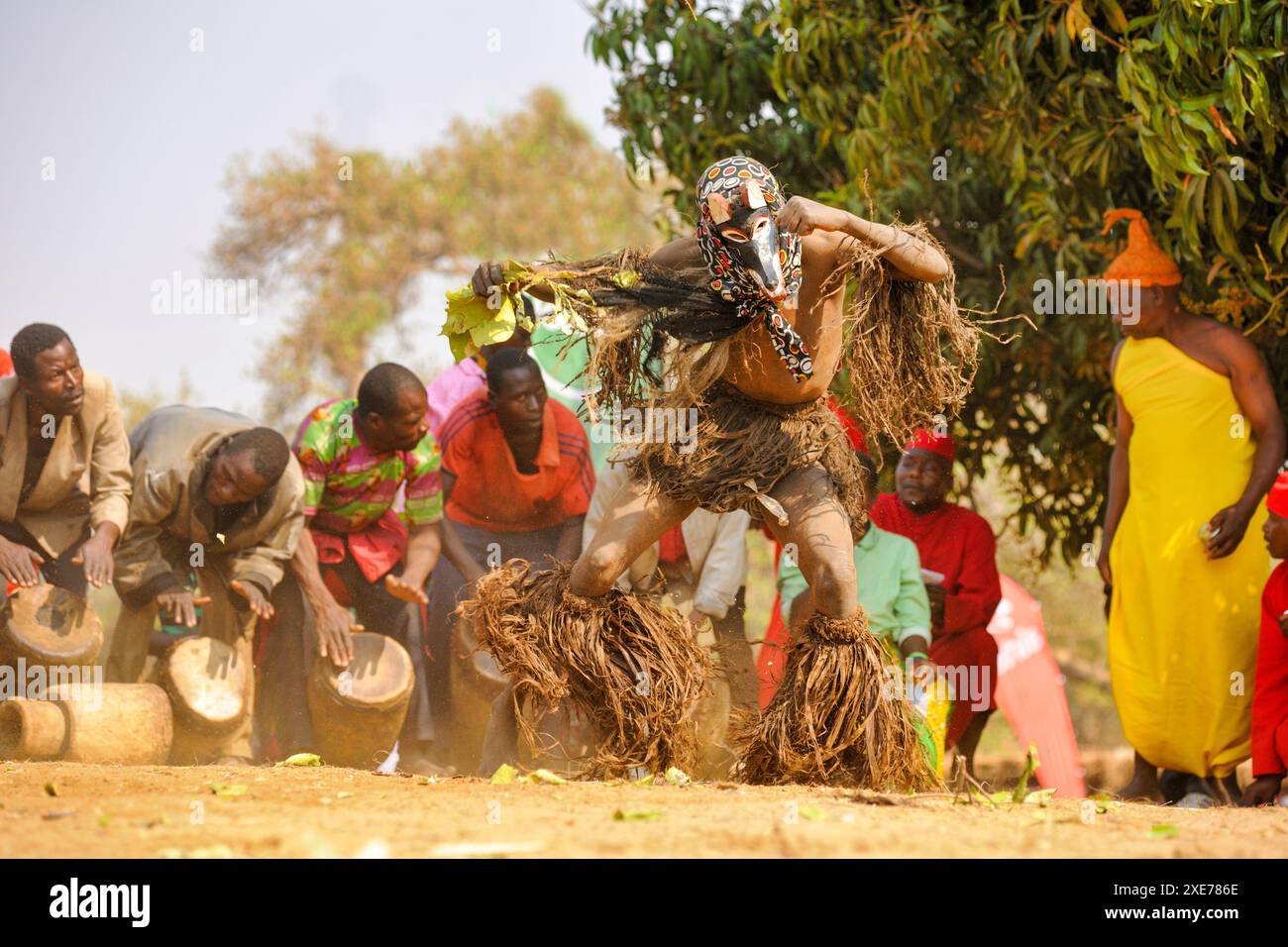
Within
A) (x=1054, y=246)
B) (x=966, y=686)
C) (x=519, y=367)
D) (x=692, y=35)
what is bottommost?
(x=966, y=686)

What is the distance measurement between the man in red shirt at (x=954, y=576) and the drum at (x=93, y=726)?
142 inches

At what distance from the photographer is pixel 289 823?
3.42 m

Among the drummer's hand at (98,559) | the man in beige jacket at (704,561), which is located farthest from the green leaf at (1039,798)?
the drummer's hand at (98,559)

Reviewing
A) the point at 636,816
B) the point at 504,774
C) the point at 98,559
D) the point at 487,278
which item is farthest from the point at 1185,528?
the point at 98,559

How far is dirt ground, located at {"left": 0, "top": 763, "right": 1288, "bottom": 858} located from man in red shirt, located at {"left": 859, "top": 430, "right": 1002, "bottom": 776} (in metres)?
2.65

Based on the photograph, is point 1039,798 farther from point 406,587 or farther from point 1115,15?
point 1115,15

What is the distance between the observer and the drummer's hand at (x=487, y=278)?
4.76m

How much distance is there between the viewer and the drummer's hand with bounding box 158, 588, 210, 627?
6.50 meters

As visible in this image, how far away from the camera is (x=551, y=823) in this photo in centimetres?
356

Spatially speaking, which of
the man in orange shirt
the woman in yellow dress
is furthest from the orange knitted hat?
the man in orange shirt

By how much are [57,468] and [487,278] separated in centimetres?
264

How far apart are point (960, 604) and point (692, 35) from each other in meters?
3.52
